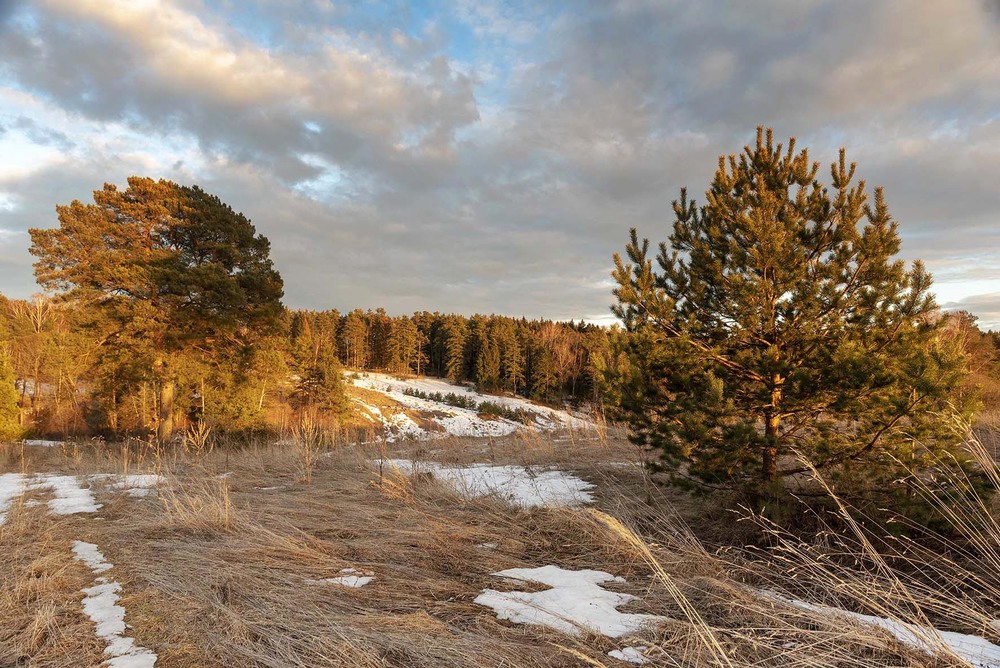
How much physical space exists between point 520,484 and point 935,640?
428cm

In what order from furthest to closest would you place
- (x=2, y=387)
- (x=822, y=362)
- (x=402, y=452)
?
(x=2, y=387) → (x=402, y=452) → (x=822, y=362)

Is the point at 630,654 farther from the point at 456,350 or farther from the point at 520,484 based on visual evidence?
the point at 456,350

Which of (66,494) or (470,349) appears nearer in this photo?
(66,494)

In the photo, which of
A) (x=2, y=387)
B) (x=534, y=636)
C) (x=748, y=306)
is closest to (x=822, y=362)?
(x=748, y=306)

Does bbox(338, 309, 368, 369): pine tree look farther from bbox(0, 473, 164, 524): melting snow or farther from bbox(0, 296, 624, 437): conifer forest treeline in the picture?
bbox(0, 473, 164, 524): melting snow

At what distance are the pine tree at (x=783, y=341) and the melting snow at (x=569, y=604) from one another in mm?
1377

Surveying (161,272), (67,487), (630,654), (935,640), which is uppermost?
(161,272)

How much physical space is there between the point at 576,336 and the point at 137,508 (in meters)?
56.9

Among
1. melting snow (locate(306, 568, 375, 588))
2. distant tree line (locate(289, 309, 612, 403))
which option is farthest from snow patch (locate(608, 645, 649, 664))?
distant tree line (locate(289, 309, 612, 403))

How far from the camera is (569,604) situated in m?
2.60

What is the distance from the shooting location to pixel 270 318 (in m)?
16.5

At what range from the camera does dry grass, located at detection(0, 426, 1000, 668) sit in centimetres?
206

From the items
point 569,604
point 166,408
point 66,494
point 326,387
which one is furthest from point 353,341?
point 569,604

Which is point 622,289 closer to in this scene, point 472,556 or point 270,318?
point 472,556
